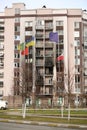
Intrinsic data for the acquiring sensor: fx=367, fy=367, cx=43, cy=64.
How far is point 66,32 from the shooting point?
100 meters

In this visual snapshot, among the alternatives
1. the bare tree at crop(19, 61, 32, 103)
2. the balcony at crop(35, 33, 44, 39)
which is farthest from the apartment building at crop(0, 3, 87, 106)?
the bare tree at crop(19, 61, 32, 103)

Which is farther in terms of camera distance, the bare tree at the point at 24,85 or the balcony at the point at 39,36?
the balcony at the point at 39,36

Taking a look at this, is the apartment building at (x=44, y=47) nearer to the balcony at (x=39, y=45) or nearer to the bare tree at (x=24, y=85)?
the balcony at (x=39, y=45)

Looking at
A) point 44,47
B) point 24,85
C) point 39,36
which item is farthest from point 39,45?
point 24,85

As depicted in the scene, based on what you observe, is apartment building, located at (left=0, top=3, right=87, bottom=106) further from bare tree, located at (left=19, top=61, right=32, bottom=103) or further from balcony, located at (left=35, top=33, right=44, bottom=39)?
bare tree, located at (left=19, top=61, right=32, bottom=103)

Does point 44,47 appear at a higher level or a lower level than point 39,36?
lower

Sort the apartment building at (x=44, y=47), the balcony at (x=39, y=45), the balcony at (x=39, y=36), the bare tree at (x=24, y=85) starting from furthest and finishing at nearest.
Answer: the balcony at (x=39, y=36), the balcony at (x=39, y=45), the apartment building at (x=44, y=47), the bare tree at (x=24, y=85)

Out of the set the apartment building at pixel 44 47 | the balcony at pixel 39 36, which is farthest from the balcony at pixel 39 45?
the balcony at pixel 39 36

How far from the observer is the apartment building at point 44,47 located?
320ft

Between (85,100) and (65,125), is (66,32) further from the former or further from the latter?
(65,125)

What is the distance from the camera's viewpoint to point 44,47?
98.9m

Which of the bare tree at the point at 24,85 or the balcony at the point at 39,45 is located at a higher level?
the balcony at the point at 39,45

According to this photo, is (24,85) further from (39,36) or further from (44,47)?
(39,36)

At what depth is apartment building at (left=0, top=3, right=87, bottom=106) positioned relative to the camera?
9750 centimetres
